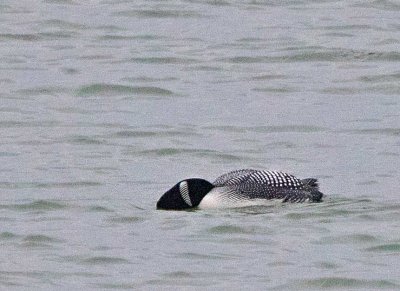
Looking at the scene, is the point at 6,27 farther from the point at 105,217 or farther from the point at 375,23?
the point at 105,217

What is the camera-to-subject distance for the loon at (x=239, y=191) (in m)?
12.2

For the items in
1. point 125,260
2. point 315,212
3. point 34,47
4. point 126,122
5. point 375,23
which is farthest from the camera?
point 375,23

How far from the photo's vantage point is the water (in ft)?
35.9

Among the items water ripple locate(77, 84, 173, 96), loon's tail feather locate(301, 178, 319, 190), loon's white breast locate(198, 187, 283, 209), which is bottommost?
water ripple locate(77, 84, 173, 96)

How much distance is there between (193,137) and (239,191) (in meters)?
2.96

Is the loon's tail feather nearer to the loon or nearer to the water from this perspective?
the loon

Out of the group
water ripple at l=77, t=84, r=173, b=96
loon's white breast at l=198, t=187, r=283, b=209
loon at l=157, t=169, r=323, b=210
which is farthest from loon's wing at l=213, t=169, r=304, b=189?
water ripple at l=77, t=84, r=173, b=96

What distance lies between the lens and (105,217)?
1216 cm

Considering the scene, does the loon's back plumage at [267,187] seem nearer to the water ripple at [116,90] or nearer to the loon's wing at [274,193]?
the loon's wing at [274,193]

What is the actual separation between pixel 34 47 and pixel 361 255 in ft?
28.9

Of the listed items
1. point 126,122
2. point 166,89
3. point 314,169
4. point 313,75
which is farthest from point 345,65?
point 314,169

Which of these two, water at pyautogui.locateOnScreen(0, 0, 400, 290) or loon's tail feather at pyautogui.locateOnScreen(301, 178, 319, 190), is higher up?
loon's tail feather at pyautogui.locateOnScreen(301, 178, 319, 190)

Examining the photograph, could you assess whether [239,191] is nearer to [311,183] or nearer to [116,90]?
[311,183]

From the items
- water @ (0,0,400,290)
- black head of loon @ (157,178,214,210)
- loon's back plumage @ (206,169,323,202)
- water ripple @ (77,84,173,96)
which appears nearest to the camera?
water @ (0,0,400,290)
